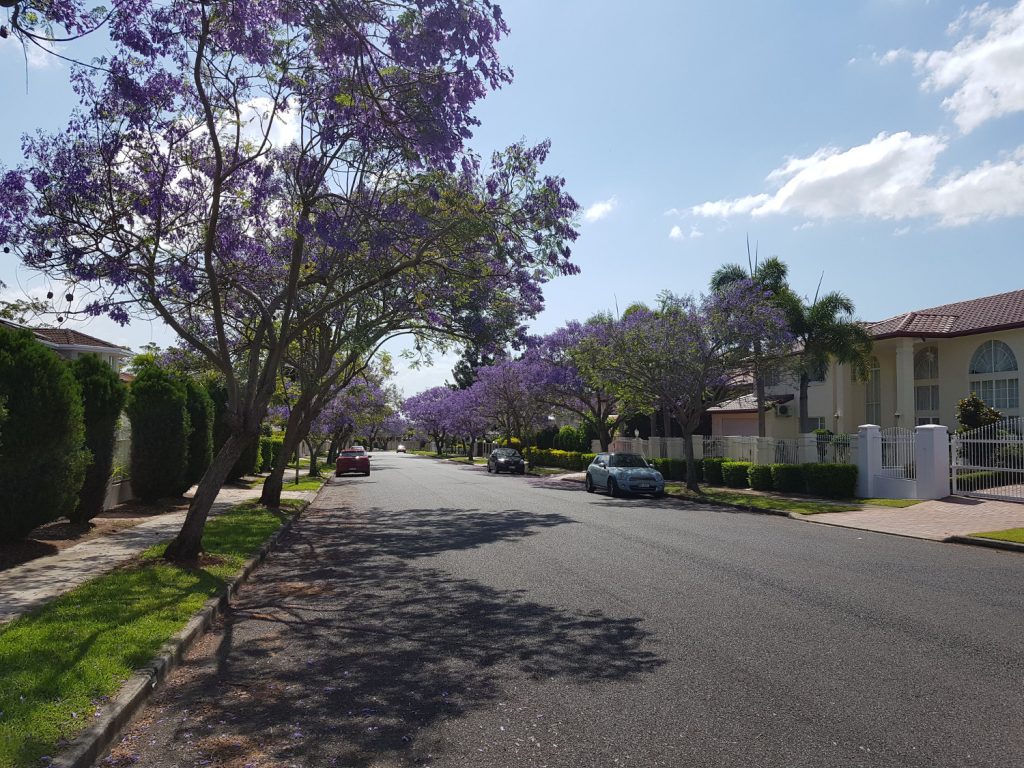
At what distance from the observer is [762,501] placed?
2270cm

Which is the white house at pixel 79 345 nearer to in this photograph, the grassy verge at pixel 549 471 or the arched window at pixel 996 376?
the grassy verge at pixel 549 471

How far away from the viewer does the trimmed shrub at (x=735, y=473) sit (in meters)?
28.2

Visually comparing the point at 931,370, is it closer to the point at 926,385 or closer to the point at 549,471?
the point at 926,385

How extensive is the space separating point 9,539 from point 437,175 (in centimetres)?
807

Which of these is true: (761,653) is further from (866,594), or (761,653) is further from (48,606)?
(48,606)

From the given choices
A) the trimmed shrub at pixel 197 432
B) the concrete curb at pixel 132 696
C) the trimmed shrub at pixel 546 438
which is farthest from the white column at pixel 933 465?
the trimmed shrub at pixel 546 438

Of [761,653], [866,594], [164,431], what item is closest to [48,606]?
[761,653]

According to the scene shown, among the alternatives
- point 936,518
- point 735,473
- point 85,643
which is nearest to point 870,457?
point 936,518

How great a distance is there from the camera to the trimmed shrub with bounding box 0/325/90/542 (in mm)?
10844

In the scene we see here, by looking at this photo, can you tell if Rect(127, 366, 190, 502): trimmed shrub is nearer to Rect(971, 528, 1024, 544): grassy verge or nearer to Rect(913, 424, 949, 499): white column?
Rect(971, 528, 1024, 544): grassy verge

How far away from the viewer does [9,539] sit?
11383 millimetres

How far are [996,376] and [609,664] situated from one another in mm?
30893

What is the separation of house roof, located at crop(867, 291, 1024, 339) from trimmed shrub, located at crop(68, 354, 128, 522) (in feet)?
93.2

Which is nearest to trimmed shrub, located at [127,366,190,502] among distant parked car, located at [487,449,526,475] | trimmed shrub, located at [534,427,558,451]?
distant parked car, located at [487,449,526,475]
